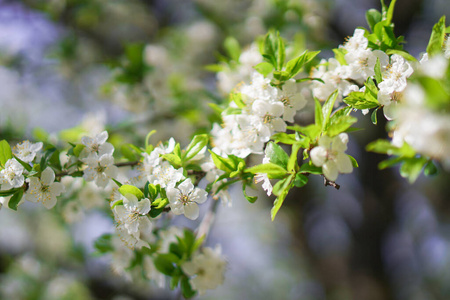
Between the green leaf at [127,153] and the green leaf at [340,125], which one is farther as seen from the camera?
the green leaf at [127,153]

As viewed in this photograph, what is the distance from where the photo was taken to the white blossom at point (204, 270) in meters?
1.47

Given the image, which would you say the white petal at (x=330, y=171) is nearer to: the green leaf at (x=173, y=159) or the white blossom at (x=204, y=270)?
the green leaf at (x=173, y=159)

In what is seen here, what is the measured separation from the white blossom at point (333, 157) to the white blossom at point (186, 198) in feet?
1.31

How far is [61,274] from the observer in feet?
12.2

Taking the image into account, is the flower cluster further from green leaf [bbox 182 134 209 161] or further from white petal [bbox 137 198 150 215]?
white petal [bbox 137 198 150 215]

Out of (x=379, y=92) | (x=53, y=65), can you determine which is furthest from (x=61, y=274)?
(x=379, y=92)

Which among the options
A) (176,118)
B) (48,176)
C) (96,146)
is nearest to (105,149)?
(96,146)

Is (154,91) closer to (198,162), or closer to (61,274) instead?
(198,162)

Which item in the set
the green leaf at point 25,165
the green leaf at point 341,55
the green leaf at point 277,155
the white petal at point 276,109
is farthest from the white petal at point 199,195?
the green leaf at point 341,55

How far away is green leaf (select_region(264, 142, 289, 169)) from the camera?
110 cm

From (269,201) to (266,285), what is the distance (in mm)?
2695

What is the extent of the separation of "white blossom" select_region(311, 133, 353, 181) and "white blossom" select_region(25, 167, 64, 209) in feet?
2.91

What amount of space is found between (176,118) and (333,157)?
1.74m

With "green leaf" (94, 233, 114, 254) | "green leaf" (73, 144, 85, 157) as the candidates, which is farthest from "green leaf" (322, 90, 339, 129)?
"green leaf" (94, 233, 114, 254)
